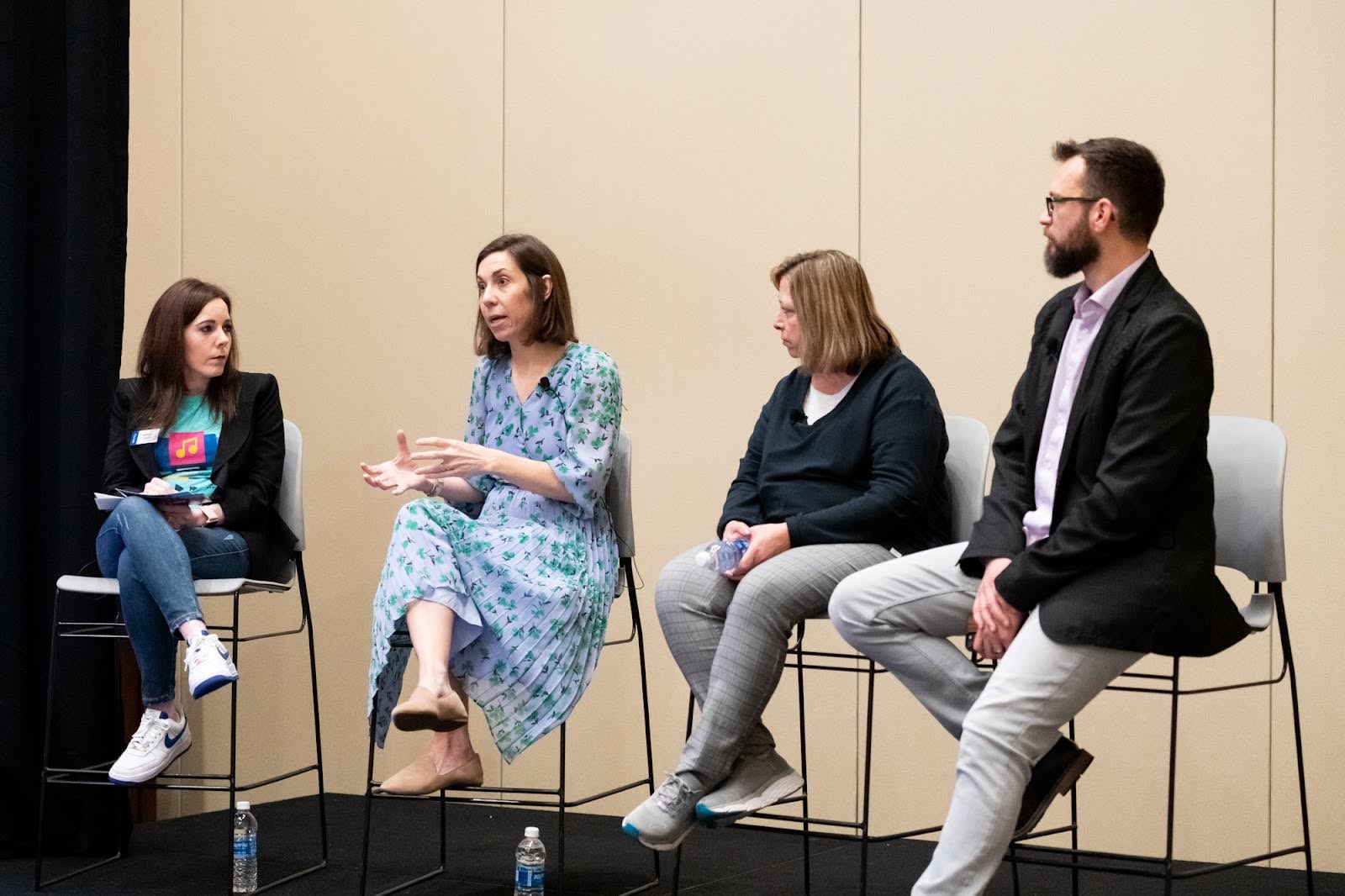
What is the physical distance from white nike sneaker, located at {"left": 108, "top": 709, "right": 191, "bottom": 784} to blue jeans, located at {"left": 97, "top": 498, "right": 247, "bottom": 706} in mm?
54

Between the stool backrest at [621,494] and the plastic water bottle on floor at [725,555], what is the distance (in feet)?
1.42

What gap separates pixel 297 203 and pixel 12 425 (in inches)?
53.3

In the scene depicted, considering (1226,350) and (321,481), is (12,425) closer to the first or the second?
(321,481)

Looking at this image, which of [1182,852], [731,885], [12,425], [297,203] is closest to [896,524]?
[731,885]

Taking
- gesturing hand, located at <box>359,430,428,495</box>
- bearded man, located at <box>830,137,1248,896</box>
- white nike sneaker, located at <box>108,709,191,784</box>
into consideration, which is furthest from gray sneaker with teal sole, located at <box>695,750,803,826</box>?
white nike sneaker, located at <box>108,709,191,784</box>

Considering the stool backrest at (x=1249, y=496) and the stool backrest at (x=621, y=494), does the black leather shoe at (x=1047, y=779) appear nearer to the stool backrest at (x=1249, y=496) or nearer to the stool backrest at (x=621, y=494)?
the stool backrest at (x=1249, y=496)

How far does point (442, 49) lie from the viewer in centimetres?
459

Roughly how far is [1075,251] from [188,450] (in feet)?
7.09

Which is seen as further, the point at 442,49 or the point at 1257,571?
the point at 442,49

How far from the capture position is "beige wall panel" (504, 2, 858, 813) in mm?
4062

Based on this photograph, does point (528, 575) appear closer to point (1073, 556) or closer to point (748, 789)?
point (748, 789)

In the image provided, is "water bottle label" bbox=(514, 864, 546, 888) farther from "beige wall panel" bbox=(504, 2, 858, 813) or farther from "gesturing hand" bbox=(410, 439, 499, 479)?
"beige wall panel" bbox=(504, 2, 858, 813)

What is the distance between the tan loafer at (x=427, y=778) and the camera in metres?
3.06

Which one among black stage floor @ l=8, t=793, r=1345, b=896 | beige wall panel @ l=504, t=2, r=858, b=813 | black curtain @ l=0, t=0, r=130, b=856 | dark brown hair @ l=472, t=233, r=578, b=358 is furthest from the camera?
beige wall panel @ l=504, t=2, r=858, b=813
